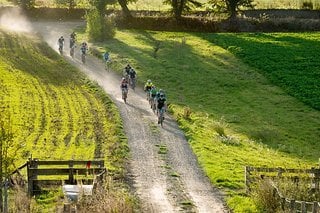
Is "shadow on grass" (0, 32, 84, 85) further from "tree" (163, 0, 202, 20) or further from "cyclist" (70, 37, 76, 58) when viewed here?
"tree" (163, 0, 202, 20)

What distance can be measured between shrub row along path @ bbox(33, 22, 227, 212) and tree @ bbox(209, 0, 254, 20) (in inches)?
1504

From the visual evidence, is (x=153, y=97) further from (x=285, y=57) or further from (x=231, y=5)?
(x=231, y=5)

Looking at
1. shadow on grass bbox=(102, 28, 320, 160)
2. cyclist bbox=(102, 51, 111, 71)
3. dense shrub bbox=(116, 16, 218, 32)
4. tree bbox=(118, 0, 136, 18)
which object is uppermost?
tree bbox=(118, 0, 136, 18)

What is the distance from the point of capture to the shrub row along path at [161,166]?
29.7 metres

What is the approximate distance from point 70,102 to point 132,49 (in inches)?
907

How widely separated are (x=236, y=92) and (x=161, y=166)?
26.7m

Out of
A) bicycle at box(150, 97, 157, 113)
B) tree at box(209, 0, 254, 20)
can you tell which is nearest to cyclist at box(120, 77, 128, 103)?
bicycle at box(150, 97, 157, 113)

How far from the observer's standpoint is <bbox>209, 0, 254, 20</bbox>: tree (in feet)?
297

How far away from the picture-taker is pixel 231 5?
90.6m

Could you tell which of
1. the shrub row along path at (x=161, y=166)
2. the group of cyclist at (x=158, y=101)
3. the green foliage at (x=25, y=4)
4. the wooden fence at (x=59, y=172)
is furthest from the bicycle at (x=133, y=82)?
the green foliage at (x=25, y=4)

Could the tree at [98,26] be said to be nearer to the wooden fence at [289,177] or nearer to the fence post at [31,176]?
the wooden fence at [289,177]

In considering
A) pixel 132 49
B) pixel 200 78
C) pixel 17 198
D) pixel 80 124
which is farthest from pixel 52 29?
pixel 17 198

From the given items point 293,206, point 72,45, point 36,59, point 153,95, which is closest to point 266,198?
point 293,206

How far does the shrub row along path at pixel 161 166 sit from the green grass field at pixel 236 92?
0.77 meters
